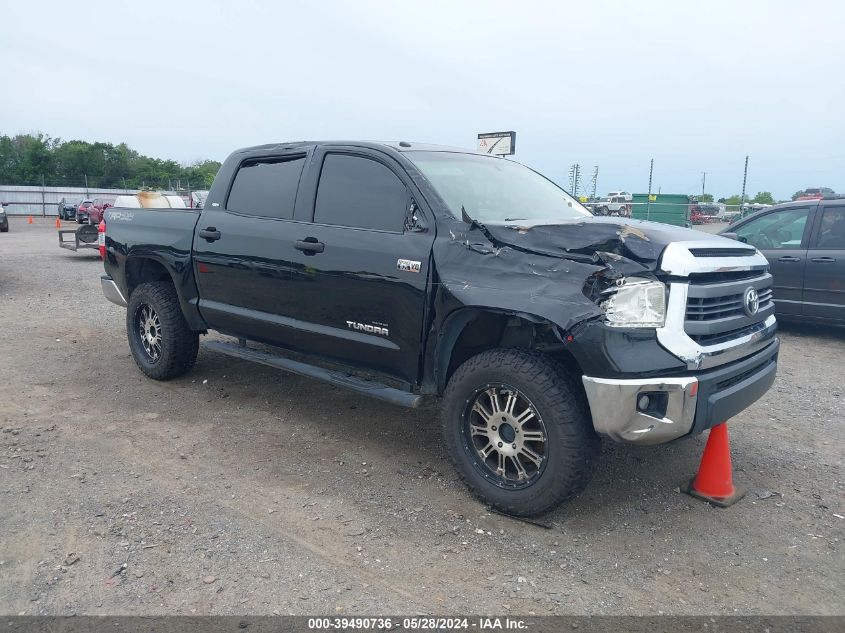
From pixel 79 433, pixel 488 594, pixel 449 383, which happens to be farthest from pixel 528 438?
pixel 79 433

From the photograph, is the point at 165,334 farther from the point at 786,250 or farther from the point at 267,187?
the point at 786,250

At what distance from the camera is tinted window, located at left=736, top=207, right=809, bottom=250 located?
8133 millimetres

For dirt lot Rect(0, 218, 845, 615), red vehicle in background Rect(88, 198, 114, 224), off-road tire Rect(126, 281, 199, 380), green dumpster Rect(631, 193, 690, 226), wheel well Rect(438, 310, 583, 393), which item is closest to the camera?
dirt lot Rect(0, 218, 845, 615)

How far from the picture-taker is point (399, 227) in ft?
13.7

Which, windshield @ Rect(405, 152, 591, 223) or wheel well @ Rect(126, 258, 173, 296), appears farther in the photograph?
wheel well @ Rect(126, 258, 173, 296)

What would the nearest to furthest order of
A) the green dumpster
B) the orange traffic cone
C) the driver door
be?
the orange traffic cone → the driver door → the green dumpster

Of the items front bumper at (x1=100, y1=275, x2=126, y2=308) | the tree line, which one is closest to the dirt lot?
front bumper at (x1=100, y1=275, x2=126, y2=308)

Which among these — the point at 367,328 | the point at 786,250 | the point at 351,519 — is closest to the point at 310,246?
the point at 367,328

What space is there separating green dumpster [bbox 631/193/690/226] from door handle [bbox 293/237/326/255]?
1597cm

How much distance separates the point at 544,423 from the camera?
3.43 m

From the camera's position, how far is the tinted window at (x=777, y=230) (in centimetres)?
813

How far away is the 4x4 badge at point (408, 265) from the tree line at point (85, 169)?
45.9 metres

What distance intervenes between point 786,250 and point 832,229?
52 cm

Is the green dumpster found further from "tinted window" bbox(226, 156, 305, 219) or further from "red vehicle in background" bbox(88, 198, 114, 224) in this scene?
"red vehicle in background" bbox(88, 198, 114, 224)
